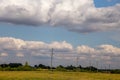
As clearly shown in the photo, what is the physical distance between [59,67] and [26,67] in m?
18.4

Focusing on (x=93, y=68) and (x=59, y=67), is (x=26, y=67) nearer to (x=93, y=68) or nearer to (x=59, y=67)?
(x=59, y=67)

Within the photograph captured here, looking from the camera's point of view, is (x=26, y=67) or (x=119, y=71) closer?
(x=26, y=67)

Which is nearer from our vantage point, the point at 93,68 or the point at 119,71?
the point at 119,71

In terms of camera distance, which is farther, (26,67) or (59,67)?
(59,67)

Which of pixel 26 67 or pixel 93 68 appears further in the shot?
pixel 93 68

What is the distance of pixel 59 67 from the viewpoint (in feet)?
449

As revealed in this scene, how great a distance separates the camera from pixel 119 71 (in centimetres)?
13988

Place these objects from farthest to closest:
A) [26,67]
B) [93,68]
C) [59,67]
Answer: [93,68] → [59,67] → [26,67]

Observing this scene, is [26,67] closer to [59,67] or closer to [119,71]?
[59,67]

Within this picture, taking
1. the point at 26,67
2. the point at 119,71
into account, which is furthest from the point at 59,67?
the point at 119,71

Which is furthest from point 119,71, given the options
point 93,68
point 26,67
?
point 26,67

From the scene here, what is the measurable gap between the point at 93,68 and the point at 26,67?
5570cm

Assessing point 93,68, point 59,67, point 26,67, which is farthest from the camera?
point 93,68
